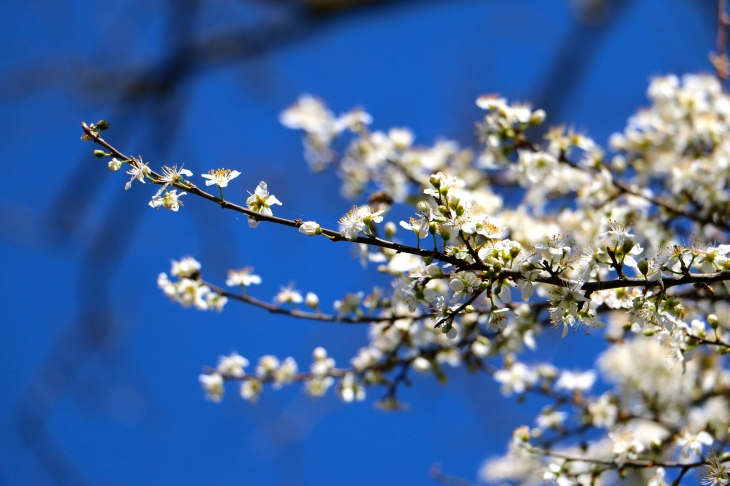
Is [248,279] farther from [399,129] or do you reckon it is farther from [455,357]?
[399,129]

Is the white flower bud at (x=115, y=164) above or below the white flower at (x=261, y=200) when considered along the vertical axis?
below

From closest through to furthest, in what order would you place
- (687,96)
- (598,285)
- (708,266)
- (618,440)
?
1. (598,285)
2. (708,266)
3. (618,440)
4. (687,96)

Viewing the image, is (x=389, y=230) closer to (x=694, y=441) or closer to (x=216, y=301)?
(x=216, y=301)

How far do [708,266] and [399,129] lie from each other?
6.37ft

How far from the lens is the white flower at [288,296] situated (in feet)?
7.50

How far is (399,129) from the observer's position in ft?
11.0

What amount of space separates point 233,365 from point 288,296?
1.73ft

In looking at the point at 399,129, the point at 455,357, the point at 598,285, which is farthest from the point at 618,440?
the point at 399,129

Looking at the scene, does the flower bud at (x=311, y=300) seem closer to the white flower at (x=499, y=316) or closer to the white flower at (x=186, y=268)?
the white flower at (x=186, y=268)

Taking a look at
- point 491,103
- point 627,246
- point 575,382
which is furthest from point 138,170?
point 575,382

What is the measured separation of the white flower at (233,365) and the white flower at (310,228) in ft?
4.05

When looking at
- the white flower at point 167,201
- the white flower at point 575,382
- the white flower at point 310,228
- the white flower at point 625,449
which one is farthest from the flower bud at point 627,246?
the white flower at point 575,382

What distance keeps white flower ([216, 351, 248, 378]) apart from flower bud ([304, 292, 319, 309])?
499 mm

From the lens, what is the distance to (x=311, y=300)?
2.32m
